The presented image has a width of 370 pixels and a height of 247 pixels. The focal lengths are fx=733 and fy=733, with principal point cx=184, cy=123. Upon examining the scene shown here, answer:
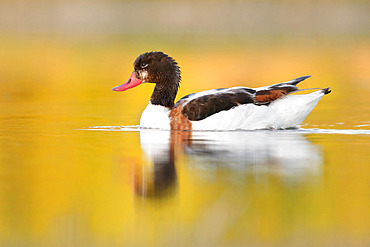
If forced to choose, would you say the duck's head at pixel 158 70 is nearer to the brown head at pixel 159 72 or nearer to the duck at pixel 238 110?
the brown head at pixel 159 72

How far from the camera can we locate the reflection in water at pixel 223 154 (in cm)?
717

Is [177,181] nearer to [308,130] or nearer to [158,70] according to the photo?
[308,130]

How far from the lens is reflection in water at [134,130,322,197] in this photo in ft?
23.5

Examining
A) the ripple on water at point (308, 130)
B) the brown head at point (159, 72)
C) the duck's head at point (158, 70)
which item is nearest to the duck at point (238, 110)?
the ripple on water at point (308, 130)

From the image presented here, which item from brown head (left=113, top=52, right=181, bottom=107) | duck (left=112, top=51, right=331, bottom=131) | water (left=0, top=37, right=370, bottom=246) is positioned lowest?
water (left=0, top=37, right=370, bottom=246)

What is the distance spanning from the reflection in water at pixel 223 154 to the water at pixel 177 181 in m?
0.01

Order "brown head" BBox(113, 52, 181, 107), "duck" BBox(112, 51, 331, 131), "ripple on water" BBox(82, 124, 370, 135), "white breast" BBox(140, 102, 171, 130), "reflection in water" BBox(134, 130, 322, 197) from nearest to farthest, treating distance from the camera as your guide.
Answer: "reflection in water" BBox(134, 130, 322, 197) < "ripple on water" BBox(82, 124, 370, 135) < "duck" BBox(112, 51, 331, 131) < "white breast" BBox(140, 102, 171, 130) < "brown head" BBox(113, 52, 181, 107)

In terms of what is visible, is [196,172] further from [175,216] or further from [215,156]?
[175,216]

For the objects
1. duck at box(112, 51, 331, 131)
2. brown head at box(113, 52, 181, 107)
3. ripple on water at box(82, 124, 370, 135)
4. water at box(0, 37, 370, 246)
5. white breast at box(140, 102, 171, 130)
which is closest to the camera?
water at box(0, 37, 370, 246)

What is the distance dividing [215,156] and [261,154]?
546 mm

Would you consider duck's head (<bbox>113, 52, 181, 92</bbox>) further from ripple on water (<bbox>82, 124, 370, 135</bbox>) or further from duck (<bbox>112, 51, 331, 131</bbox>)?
ripple on water (<bbox>82, 124, 370, 135</bbox>)

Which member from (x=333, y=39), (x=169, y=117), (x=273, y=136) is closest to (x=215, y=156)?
(x=273, y=136)

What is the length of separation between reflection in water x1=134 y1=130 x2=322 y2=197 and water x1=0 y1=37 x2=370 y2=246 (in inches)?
0.5

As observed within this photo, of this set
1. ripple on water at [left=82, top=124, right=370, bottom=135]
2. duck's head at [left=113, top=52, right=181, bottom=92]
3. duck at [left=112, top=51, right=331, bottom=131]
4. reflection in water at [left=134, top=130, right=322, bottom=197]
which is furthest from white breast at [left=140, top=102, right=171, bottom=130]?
duck's head at [left=113, top=52, right=181, bottom=92]
